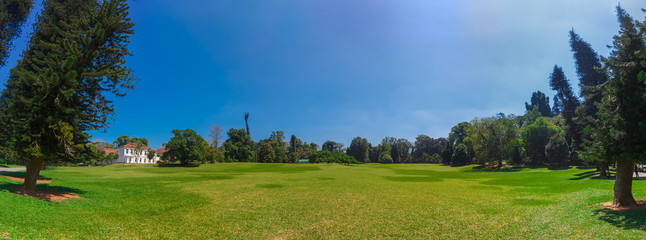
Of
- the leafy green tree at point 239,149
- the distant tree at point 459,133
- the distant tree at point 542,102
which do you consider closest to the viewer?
the leafy green tree at point 239,149

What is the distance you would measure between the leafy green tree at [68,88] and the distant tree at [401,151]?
4777 inches

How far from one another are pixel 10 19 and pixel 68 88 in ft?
72.6

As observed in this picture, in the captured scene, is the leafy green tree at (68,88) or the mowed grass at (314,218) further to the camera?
the leafy green tree at (68,88)

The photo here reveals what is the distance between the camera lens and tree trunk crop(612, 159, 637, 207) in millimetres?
12945

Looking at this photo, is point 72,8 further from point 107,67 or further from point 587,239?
point 587,239

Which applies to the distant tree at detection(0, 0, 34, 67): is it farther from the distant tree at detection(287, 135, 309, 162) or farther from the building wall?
the distant tree at detection(287, 135, 309, 162)

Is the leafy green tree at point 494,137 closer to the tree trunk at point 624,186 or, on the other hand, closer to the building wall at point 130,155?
the tree trunk at point 624,186

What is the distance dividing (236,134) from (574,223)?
94.1 meters

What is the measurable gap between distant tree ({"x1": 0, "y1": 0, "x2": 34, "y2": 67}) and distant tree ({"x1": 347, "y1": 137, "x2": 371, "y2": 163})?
107 metres

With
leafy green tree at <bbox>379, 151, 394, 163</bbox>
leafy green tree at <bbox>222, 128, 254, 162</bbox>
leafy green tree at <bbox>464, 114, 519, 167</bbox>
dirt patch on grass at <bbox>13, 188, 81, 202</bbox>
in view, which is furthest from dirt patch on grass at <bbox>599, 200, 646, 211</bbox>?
leafy green tree at <bbox>379, 151, 394, 163</bbox>

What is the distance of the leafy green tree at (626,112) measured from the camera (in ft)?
39.9

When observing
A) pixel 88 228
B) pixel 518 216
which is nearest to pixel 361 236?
pixel 518 216

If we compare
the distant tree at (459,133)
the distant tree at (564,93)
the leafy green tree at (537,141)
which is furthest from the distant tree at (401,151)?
the distant tree at (564,93)

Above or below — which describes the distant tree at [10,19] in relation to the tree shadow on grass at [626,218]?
above
